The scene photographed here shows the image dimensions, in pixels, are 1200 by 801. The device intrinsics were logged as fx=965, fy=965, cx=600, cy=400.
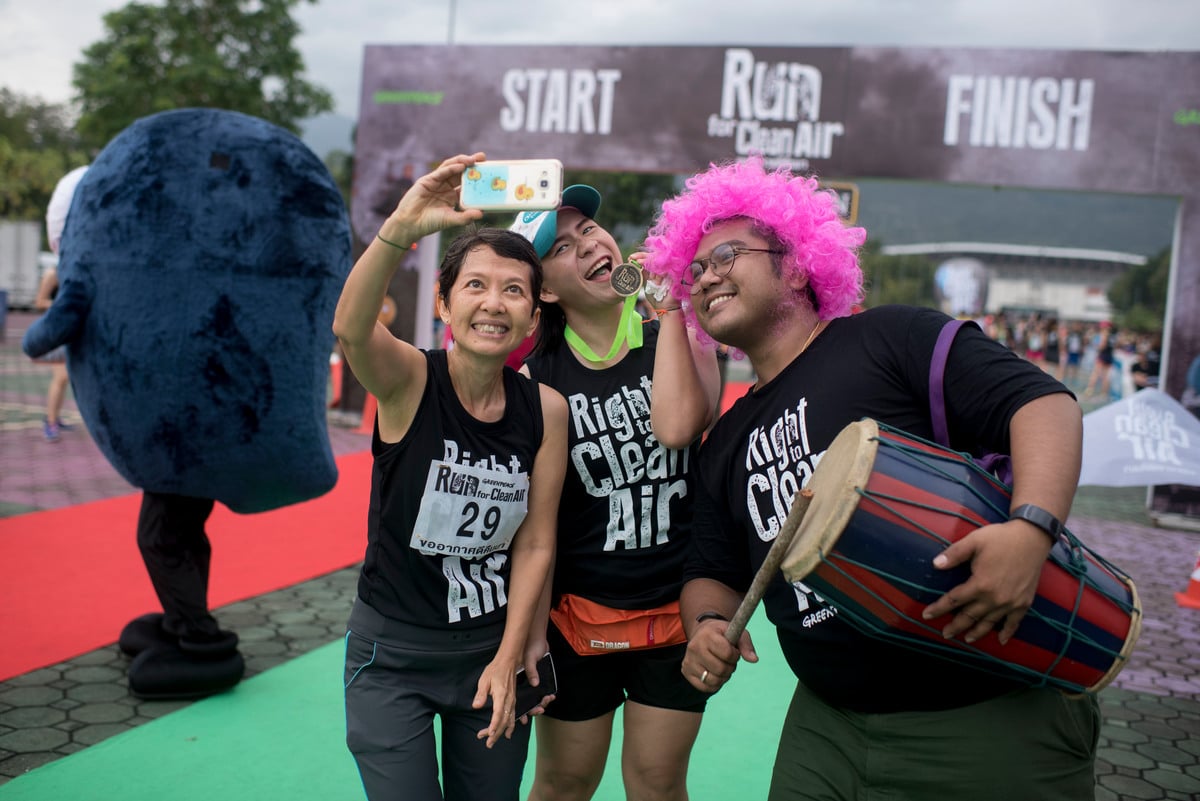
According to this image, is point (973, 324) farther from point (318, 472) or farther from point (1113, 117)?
point (1113, 117)

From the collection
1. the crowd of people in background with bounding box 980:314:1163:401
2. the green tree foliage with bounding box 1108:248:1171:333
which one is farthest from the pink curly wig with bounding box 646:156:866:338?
the green tree foliage with bounding box 1108:248:1171:333

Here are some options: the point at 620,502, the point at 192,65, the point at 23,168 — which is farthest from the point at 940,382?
the point at 23,168

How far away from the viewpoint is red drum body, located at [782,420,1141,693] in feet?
4.81

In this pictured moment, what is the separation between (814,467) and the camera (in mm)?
1785

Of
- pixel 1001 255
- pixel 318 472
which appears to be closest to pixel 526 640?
pixel 318 472

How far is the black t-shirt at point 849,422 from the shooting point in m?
1.65

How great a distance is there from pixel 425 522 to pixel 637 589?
2.16 ft

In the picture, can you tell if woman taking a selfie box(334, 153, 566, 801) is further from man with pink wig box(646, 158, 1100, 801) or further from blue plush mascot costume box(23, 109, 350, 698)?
blue plush mascot costume box(23, 109, 350, 698)

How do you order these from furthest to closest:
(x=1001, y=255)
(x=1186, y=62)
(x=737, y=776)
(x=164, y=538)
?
(x=1001, y=255) → (x=1186, y=62) → (x=164, y=538) → (x=737, y=776)

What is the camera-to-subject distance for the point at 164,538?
367 cm

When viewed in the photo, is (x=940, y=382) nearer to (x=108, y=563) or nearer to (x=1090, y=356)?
(x=108, y=563)

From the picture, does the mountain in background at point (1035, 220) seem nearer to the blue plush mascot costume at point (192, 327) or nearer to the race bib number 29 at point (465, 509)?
the blue plush mascot costume at point (192, 327)

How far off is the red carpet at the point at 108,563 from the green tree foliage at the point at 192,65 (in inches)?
746

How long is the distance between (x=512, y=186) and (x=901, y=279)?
2201 inches
